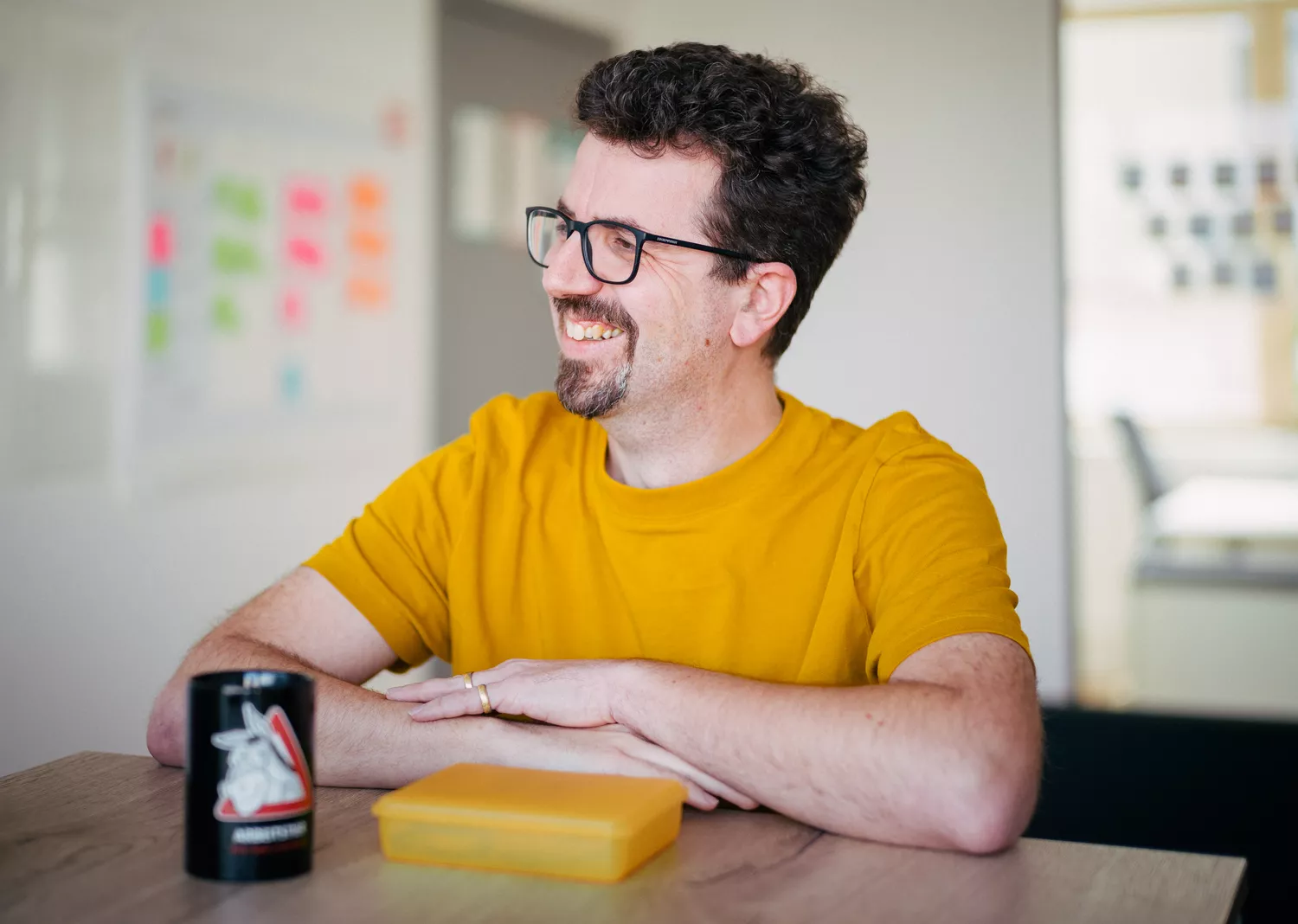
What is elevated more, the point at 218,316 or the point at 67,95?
the point at 67,95

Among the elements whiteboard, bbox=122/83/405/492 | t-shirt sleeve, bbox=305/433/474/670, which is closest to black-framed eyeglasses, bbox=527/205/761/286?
t-shirt sleeve, bbox=305/433/474/670

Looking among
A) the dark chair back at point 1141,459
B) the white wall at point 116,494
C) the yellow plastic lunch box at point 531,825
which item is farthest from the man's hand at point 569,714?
the dark chair back at point 1141,459

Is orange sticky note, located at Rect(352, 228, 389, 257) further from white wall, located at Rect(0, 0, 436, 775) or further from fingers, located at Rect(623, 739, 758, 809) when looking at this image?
fingers, located at Rect(623, 739, 758, 809)

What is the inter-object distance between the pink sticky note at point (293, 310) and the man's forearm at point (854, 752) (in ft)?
8.31

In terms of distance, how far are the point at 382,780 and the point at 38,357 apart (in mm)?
1906

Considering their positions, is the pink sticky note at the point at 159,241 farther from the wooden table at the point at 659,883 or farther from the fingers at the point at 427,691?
the wooden table at the point at 659,883

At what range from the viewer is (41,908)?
2.80 feet

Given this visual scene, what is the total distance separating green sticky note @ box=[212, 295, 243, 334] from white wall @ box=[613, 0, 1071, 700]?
1865 mm

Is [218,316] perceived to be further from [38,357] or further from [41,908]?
[41,908]

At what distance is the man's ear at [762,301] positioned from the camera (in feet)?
5.57

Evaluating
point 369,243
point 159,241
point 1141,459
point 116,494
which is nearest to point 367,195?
point 369,243

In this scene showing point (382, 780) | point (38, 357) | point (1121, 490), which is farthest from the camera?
point (1121, 490)

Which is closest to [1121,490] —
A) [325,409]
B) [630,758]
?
[325,409]

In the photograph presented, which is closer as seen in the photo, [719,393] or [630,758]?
[630,758]
